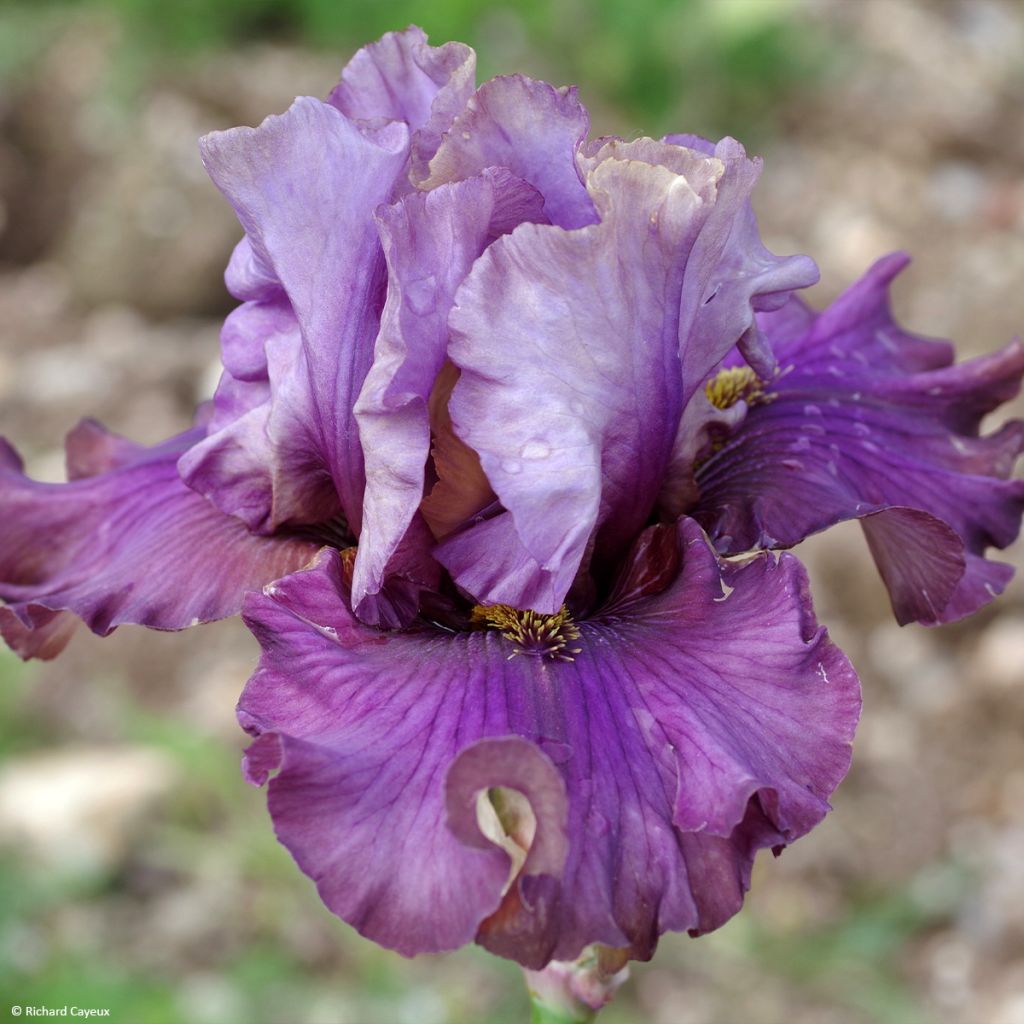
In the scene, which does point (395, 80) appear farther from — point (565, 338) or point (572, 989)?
point (572, 989)

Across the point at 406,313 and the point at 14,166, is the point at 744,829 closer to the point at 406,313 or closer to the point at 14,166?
the point at 406,313

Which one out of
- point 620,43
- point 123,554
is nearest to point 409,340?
point 123,554

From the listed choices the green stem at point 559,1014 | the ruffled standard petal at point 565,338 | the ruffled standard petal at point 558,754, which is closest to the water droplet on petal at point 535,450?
the ruffled standard petal at point 565,338

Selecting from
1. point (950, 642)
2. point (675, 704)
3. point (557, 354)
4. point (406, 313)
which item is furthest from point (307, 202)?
point (950, 642)

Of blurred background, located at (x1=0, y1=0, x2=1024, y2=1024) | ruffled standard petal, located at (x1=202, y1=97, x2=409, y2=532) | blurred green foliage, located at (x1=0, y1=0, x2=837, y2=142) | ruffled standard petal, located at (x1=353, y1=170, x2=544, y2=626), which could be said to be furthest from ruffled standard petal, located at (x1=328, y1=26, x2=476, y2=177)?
blurred green foliage, located at (x1=0, y1=0, x2=837, y2=142)

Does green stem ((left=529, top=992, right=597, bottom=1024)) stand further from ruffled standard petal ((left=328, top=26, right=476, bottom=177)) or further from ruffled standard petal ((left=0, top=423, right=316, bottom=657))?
ruffled standard petal ((left=328, top=26, right=476, bottom=177))
